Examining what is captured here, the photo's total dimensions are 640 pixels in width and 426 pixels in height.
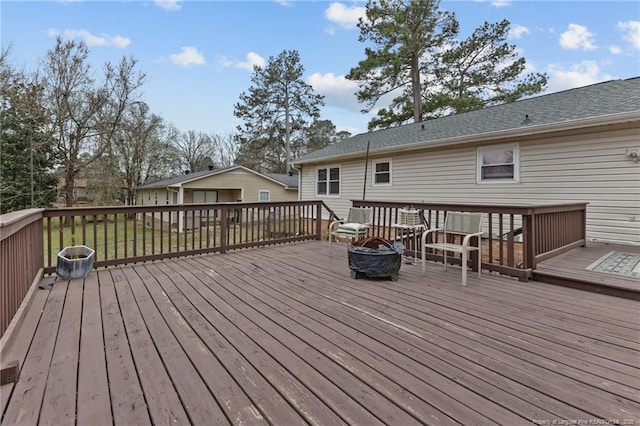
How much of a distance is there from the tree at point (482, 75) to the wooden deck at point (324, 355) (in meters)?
13.0

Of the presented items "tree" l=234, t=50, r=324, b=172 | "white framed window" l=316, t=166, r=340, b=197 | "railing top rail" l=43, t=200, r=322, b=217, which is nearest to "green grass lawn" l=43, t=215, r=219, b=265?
"railing top rail" l=43, t=200, r=322, b=217

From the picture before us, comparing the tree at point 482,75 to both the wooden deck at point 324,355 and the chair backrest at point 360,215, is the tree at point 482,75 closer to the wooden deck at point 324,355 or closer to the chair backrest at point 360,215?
the chair backrest at point 360,215

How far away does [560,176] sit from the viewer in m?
6.07

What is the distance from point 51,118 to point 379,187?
1543cm

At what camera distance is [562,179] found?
6051 mm

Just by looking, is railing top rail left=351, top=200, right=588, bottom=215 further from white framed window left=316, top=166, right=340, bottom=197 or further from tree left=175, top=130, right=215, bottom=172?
tree left=175, top=130, right=215, bottom=172

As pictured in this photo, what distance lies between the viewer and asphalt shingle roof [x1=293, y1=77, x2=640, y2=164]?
572cm

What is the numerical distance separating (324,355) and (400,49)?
49.3 feet

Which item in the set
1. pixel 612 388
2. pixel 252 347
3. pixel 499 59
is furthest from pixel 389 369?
pixel 499 59

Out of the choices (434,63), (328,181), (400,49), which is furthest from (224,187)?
(434,63)

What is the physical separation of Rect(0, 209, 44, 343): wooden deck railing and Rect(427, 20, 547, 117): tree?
48.3 ft

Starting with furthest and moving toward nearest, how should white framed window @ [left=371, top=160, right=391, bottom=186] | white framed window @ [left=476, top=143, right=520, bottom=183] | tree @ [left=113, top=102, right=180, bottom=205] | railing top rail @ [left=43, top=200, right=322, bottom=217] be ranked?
tree @ [left=113, top=102, right=180, bottom=205]
white framed window @ [left=371, top=160, right=391, bottom=186]
white framed window @ [left=476, top=143, right=520, bottom=183]
railing top rail @ [left=43, top=200, right=322, bottom=217]

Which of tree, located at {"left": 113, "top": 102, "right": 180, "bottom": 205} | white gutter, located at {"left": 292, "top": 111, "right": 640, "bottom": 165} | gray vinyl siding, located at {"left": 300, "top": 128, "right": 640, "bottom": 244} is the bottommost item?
gray vinyl siding, located at {"left": 300, "top": 128, "right": 640, "bottom": 244}

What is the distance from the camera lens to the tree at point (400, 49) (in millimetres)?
13859
